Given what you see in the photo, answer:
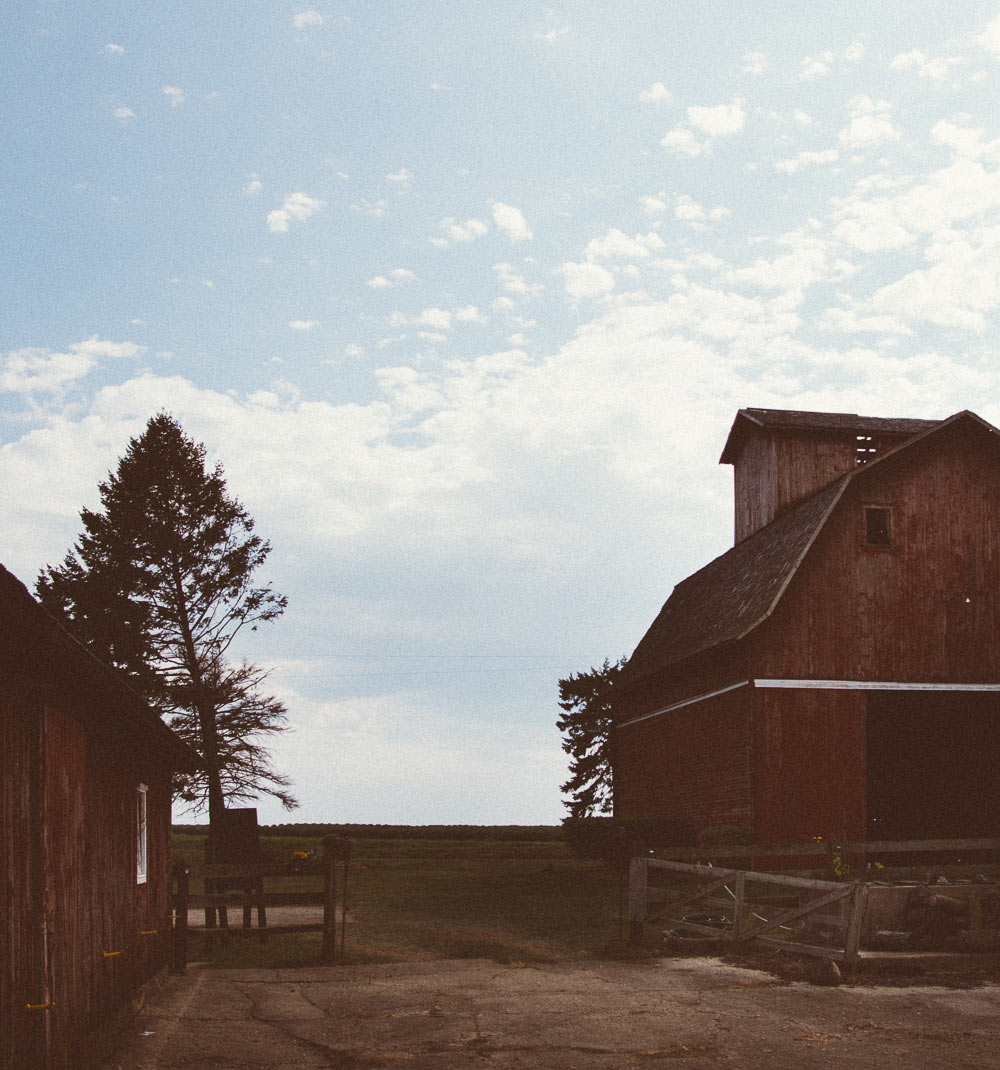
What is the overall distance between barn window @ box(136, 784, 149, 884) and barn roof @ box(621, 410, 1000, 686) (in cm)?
1325

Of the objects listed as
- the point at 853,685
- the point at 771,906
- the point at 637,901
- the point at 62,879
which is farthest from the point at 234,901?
the point at 853,685

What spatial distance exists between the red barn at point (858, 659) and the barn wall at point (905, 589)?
1.1 inches

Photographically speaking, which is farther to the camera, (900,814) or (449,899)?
(900,814)

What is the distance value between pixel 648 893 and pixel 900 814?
1537 centimetres

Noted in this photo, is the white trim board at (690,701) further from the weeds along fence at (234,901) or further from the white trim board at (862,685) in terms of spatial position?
the weeds along fence at (234,901)

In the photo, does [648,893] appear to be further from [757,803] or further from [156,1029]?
[757,803]

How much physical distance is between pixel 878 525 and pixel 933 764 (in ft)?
22.3

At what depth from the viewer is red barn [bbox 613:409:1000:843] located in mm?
23922

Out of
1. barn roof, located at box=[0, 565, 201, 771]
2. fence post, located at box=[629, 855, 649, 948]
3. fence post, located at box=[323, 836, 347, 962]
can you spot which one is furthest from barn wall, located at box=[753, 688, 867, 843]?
barn roof, located at box=[0, 565, 201, 771]

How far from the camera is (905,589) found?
2483cm

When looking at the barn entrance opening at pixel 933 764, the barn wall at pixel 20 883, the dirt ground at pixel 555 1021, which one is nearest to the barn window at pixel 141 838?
the dirt ground at pixel 555 1021

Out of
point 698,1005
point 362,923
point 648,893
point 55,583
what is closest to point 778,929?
point 648,893

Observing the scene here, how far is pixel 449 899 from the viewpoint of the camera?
76.8 feet

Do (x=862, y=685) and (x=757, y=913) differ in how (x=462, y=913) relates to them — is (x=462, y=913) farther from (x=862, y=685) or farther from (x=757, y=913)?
(x=862, y=685)
